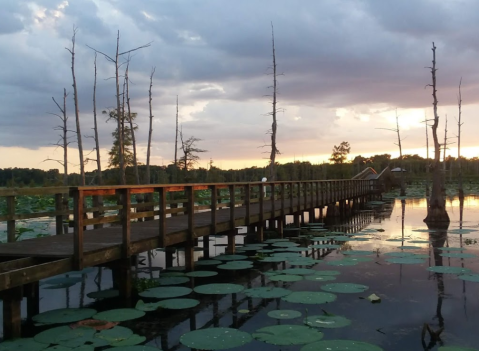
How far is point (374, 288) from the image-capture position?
732 cm

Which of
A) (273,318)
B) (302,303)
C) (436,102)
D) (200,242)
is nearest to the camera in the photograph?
(273,318)

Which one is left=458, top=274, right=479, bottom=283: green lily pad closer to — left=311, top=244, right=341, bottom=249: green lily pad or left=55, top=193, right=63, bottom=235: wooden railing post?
left=311, top=244, right=341, bottom=249: green lily pad

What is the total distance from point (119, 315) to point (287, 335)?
216 centimetres

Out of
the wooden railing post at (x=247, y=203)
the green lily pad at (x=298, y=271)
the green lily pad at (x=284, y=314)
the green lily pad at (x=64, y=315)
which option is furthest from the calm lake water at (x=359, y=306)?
the wooden railing post at (x=247, y=203)

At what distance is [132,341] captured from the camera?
4758 mm

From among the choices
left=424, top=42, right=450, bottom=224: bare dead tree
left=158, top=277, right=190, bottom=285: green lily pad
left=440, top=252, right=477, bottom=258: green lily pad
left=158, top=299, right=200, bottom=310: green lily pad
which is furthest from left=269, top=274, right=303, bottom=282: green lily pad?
left=424, top=42, right=450, bottom=224: bare dead tree

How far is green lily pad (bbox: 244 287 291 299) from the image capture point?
21.9 ft

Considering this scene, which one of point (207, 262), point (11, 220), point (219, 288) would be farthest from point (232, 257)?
point (11, 220)

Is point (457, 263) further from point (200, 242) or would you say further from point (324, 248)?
point (200, 242)

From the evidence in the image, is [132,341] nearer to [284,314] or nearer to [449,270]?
[284,314]

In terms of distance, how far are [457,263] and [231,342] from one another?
6.56 m

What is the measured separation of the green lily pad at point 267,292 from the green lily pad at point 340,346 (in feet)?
6.75

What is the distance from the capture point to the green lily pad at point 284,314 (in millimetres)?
5578

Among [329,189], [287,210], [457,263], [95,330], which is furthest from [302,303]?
[329,189]
